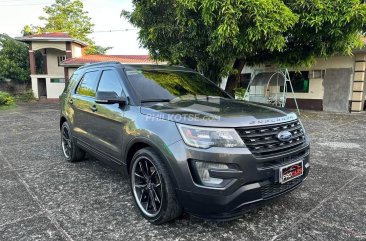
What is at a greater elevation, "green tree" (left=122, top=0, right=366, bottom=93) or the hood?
"green tree" (left=122, top=0, right=366, bottom=93)

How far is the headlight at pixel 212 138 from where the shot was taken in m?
2.54

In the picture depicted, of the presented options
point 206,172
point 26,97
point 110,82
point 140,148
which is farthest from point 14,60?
point 206,172

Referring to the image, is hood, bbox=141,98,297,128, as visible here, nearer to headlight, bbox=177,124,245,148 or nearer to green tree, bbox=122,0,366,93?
headlight, bbox=177,124,245,148

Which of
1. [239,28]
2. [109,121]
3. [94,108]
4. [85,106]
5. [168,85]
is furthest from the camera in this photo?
[239,28]

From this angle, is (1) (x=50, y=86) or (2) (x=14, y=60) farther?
(2) (x=14, y=60)

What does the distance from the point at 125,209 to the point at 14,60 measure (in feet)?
93.3

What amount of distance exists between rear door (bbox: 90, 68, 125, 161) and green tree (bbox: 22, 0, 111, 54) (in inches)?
1333

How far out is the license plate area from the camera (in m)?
2.74

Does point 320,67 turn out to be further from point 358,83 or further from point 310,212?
Result: point 310,212

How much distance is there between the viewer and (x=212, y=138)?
8.41ft

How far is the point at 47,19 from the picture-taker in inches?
1367

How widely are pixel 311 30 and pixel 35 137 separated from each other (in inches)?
314

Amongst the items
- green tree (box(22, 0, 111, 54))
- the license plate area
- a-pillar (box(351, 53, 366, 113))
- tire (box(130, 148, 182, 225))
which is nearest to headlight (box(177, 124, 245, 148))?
tire (box(130, 148, 182, 225))

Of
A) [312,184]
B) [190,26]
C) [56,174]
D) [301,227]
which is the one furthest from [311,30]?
[56,174]
